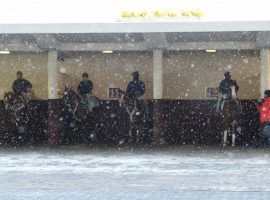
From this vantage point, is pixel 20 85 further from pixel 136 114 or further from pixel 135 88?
pixel 136 114

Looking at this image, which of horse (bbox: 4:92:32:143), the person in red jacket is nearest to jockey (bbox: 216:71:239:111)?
the person in red jacket

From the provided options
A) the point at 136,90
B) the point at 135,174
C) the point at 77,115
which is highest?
the point at 136,90

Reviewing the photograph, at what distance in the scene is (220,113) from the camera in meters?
20.9

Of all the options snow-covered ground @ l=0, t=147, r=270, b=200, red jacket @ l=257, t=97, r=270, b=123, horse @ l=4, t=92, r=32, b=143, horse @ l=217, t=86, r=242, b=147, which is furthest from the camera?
horse @ l=4, t=92, r=32, b=143

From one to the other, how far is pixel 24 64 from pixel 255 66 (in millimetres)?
6653

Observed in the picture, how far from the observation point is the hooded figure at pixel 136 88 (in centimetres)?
2086

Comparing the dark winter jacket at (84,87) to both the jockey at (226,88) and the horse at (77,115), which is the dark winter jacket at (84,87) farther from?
the jockey at (226,88)

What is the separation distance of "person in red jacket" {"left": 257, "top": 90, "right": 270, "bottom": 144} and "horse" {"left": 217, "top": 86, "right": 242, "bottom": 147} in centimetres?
64

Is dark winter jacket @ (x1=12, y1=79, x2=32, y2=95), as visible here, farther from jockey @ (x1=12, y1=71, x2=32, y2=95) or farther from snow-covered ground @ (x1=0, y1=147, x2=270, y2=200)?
snow-covered ground @ (x1=0, y1=147, x2=270, y2=200)

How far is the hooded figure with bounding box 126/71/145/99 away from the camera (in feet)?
68.4

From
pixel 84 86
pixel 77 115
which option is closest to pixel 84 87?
pixel 84 86

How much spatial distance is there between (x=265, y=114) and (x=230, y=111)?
0.97 metres

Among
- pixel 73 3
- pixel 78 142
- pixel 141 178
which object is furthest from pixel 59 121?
pixel 73 3

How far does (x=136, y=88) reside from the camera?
2094 centimetres
